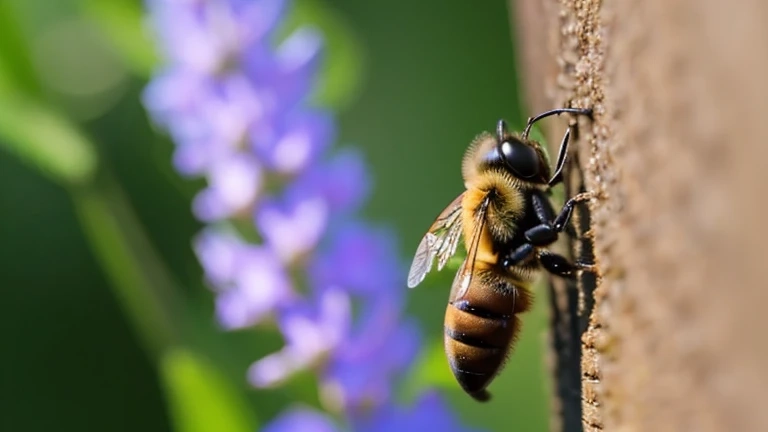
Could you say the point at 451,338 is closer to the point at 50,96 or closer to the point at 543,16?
the point at 543,16

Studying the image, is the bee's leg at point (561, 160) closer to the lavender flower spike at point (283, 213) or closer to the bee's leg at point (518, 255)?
the bee's leg at point (518, 255)

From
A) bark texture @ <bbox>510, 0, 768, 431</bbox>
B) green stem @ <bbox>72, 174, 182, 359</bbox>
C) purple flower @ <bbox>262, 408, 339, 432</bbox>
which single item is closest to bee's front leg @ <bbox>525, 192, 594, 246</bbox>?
bark texture @ <bbox>510, 0, 768, 431</bbox>

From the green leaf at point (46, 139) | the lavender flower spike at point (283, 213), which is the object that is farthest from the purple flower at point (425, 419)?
the green leaf at point (46, 139)

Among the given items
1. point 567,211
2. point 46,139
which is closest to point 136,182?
point 46,139

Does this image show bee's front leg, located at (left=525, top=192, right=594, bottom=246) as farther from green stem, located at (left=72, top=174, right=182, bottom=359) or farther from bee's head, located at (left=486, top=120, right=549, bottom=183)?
green stem, located at (left=72, top=174, right=182, bottom=359)

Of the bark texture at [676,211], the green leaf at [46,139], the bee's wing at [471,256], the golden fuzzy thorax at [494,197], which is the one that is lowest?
the bark texture at [676,211]
